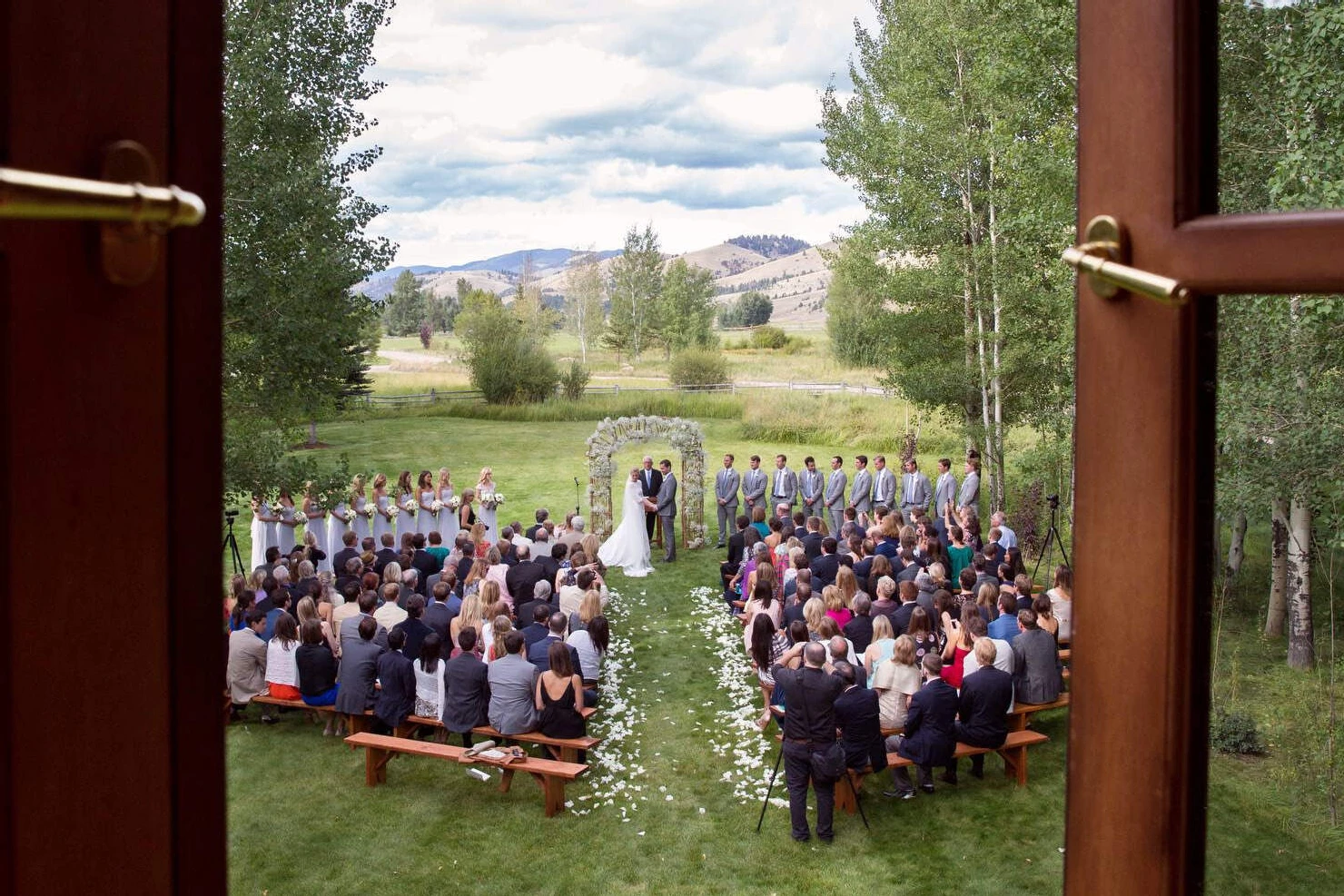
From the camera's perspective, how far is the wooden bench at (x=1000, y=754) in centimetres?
825

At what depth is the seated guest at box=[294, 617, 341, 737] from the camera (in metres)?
9.43

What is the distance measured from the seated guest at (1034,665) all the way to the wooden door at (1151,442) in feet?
27.3

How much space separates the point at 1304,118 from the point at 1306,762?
6322 mm

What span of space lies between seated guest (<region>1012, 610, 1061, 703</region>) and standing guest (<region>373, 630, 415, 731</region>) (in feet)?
17.3

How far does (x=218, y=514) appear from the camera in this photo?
1.04 meters

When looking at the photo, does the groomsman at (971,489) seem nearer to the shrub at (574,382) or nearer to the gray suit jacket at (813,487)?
the gray suit jacket at (813,487)

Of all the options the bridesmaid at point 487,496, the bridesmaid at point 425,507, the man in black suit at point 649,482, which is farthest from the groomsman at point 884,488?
the bridesmaid at point 425,507

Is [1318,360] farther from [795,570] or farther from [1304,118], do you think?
[795,570]

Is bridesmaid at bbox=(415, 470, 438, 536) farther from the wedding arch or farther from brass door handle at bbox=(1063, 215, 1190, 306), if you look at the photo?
brass door handle at bbox=(1063, 215, 1190, 306)

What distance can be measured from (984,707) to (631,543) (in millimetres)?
8973

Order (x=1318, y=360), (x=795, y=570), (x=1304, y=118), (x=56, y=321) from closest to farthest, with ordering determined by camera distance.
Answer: (x=56, y=321) → (x=1304, y=118) → (x=1318, y=360) → (x=795, y=570)

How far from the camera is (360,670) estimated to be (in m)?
9.08

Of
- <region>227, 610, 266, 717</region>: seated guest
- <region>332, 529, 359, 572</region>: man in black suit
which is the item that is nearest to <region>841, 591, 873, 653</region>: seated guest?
<region>227, 610, 266, 717</region>: seated guest

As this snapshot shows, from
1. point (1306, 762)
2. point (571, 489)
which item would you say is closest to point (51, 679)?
point (1306, 762)
